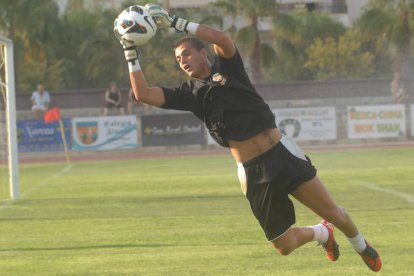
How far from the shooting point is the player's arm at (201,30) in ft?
27.4

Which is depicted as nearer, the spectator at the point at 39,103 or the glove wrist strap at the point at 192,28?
the glove wrist strap at the point at 192,28

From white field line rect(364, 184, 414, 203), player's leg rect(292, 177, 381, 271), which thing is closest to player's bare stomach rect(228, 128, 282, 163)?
player's leg rect(292, 177, 381, 271)

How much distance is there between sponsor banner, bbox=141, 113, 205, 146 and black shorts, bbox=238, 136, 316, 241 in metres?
27.2

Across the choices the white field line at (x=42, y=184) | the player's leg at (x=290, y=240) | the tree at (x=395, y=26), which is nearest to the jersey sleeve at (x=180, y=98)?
the player's leg at (x=290, y=240)

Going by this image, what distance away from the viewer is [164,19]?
28.0 feet

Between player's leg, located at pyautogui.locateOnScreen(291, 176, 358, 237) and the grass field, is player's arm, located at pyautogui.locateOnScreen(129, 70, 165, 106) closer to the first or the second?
player's leg, located at pyautogui.locateOnScreen(291, 176, 358, 237)

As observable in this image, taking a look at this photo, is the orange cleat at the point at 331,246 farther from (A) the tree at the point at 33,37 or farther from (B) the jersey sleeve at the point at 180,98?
(A) the tree at the point at 33,37

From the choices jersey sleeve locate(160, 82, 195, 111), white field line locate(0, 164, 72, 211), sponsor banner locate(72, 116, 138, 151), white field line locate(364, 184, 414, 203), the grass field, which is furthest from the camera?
sponsor banner locate(72, 116, 138, 151)

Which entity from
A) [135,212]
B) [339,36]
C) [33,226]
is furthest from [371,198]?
[339,36]

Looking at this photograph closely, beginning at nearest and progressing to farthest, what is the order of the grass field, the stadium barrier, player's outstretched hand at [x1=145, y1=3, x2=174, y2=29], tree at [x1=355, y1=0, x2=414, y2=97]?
player's outstretched hand at [x1=145, y1=3, x2=174, y2=29] < the grass field < the stadium barrier < tree at [x1=355, y1=0, x2=414, y2=97]

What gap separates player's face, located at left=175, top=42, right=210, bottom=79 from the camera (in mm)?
8531

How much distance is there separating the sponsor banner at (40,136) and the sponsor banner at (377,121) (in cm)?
931

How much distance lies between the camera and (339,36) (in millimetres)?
61500

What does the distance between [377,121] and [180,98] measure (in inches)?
1086
